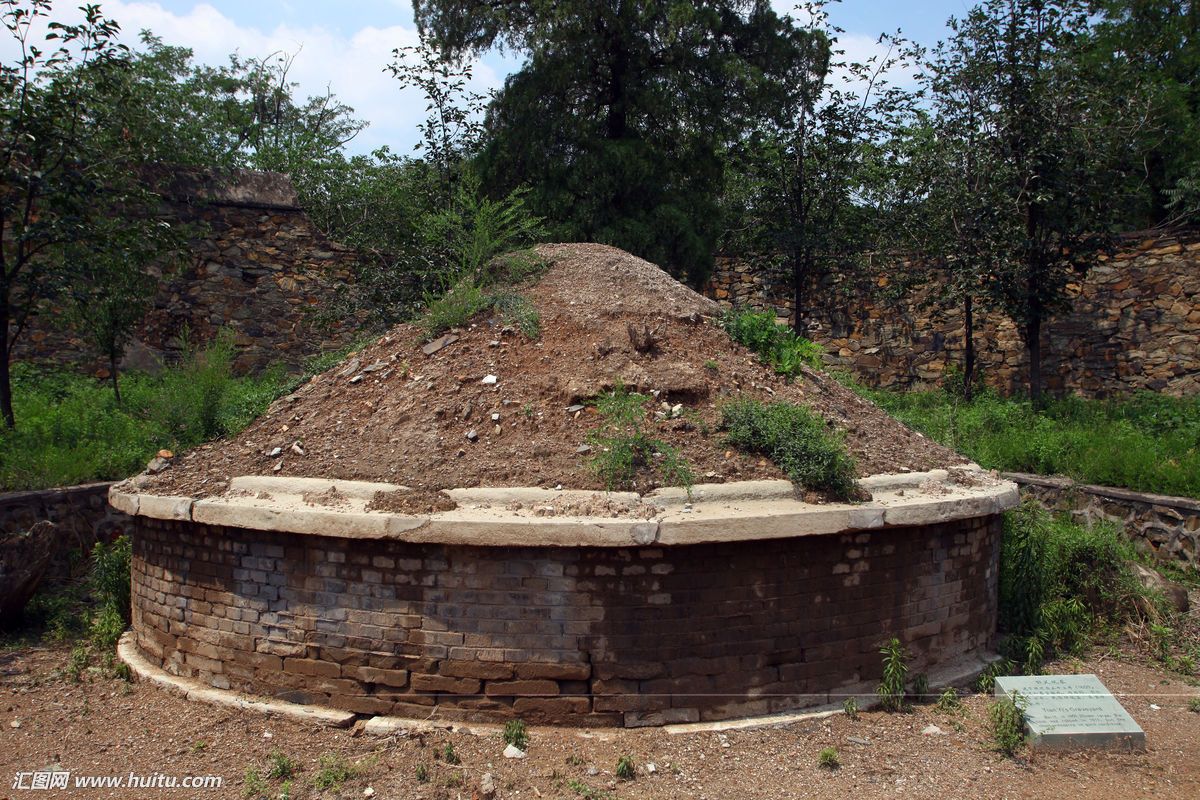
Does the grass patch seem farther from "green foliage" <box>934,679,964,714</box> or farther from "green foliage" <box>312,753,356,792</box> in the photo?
"green foliage" <box>312,753,356,792</box>

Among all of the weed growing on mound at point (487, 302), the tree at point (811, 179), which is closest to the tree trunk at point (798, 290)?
the tree at point (811, 179)

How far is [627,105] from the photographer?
36.4ft

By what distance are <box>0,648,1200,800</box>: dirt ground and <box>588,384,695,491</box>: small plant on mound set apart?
124cm

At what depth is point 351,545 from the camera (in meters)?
4.50

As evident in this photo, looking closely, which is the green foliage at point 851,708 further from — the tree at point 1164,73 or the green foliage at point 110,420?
the tree at point 1164,73

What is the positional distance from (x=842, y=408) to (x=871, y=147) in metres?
7.17

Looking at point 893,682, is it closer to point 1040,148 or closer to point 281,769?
point 281,769

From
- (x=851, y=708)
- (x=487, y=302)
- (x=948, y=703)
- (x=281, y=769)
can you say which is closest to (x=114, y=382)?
(x=487, y=302)

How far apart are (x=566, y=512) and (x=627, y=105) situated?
7.83 m

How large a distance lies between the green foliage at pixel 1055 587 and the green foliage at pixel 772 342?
178 centimetres

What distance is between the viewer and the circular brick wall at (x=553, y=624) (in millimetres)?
4344

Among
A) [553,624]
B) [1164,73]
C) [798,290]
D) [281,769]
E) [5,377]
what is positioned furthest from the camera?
[1164,73]

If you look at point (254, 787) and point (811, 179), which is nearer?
point (254, 787)

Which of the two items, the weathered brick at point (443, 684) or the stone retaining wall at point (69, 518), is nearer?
the weathered brick at point (443, 684)
